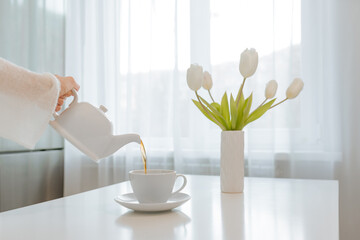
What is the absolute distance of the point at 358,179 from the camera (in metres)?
1.91

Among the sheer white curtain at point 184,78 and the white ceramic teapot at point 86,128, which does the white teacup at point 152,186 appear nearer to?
the white ceramic teapot at point 86,128

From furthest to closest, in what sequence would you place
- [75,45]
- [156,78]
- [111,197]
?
[75,45], [156,78], [111,197]

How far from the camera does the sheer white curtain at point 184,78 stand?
6.63 ft

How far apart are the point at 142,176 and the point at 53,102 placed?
0.87ft

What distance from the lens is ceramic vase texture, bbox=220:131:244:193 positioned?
1174mm

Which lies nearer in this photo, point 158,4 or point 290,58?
point 290,58

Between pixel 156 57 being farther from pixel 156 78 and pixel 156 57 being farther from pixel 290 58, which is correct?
pixel 290 58

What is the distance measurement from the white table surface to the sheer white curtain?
2.99ft

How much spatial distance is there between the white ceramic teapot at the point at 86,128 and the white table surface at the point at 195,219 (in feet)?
0.51

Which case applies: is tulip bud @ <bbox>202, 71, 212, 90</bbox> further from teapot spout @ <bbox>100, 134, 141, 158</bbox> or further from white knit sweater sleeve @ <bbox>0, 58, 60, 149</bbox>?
white knit sweater sleeve @ <bbox>0, 58, 60, 149</bbox>

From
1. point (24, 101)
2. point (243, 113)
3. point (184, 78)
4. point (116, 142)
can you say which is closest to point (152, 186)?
point (116, 142)

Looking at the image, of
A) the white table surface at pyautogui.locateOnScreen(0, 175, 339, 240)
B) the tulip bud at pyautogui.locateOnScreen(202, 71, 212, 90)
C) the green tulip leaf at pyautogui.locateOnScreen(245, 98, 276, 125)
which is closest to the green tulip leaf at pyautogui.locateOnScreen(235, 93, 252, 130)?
the green tulip leaf at pyautogui.locateOnScreen(245, 98, 276, 125)

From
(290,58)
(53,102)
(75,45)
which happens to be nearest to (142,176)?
(53,102)

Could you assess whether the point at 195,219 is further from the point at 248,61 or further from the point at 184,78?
the point at 184,78
